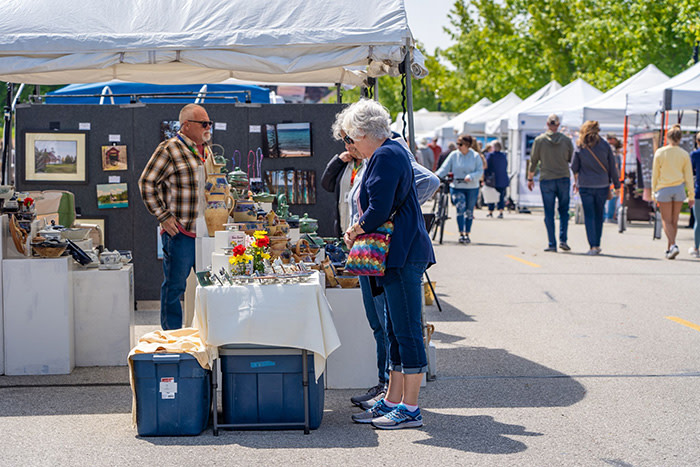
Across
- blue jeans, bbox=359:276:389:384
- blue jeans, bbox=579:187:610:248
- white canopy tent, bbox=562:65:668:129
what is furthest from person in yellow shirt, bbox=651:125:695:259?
blue jeans, bbox=359:276:389:384

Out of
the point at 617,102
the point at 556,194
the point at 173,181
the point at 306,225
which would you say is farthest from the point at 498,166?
the point at 173,181

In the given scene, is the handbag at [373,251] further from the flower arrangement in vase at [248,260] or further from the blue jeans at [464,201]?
the blue jeans at [464,201]

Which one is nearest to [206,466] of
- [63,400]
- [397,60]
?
[63,400]

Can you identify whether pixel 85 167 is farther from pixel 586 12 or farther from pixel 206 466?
pixel 586 12

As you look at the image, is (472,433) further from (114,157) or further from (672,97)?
(672,97)

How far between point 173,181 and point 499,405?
10.1 feet

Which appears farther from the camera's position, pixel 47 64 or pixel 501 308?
pixel 501 308

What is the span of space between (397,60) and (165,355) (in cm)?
307

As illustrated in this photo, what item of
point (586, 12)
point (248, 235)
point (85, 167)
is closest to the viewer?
point (248, 235)

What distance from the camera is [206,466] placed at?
5324 mm

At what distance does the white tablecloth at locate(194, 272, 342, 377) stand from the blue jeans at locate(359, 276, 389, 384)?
52 cm

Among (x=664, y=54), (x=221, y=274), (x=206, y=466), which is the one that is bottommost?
(x=206, y=466)

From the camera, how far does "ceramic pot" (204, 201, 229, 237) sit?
7695 mm

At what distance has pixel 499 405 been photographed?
6.72 meters
